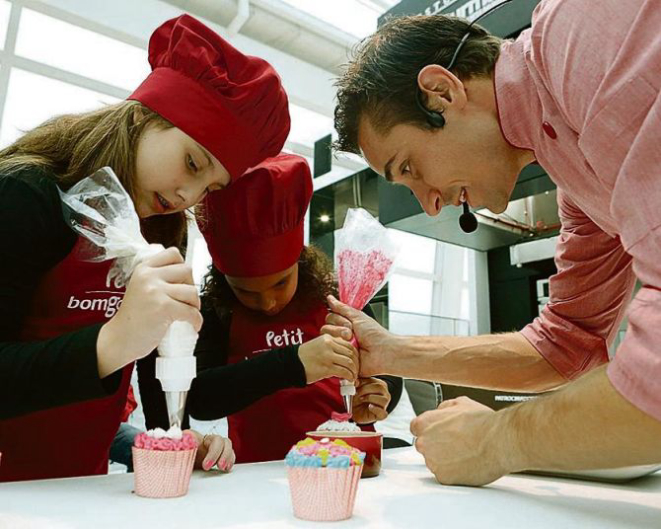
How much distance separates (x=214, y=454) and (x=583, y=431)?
2.01 ft

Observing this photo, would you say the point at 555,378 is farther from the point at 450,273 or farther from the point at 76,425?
the point at 450,273

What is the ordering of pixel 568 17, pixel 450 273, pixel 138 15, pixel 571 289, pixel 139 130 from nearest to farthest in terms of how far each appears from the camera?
pixel 568 17 → pixel 139 130 → pixel 571 289 → pixel 138 15 → pixel 450 273

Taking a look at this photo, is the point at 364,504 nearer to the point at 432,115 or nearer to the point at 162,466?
the point at 162,466

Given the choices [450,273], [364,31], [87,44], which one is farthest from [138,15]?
[450,273]

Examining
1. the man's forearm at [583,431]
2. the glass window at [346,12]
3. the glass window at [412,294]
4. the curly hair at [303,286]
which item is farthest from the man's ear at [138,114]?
the glass window at [412,294]

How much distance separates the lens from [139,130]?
110 centimetres

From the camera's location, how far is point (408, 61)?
1155mm

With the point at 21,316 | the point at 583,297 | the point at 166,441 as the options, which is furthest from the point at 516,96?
the point at 21,316

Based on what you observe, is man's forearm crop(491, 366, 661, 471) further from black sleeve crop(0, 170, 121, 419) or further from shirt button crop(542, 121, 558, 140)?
black sleeve crop(0, 170, 121, 419)

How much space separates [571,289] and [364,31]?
4.41 m

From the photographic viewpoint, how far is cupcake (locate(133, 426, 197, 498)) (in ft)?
2.49

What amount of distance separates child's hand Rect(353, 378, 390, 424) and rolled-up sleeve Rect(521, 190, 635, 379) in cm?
38

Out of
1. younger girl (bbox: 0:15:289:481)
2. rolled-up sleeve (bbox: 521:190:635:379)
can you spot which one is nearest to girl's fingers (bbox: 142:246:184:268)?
younger girl (bbox: 0:15:289:481)

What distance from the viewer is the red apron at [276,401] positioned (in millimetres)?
1588
